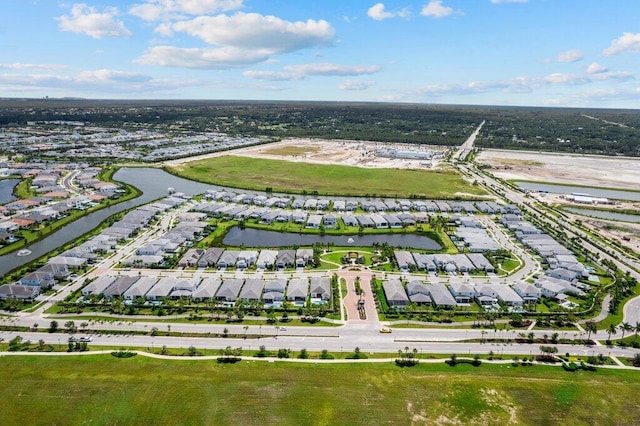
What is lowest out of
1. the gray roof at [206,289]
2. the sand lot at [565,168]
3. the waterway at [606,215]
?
the gray roof at [206,289]

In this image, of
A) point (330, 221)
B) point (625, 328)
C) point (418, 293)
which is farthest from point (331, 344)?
point (330, 221)

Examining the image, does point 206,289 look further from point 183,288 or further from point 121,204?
point 121,204

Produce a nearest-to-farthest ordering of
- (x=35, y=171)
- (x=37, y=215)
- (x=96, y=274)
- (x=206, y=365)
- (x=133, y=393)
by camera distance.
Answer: (x=133, y=393)
(x=206, y=365)
(x=96, y=274)
(x=37, y=215)
(x=35, y=171)

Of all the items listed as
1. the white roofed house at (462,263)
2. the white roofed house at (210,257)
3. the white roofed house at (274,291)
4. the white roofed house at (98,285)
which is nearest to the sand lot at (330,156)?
the white roofed house at (462,263)

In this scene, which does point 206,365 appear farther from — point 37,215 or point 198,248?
point 37,215

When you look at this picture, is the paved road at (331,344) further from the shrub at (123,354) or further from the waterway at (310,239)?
the waterway at (310,239)

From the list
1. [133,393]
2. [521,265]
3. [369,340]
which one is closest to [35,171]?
[133,393]
